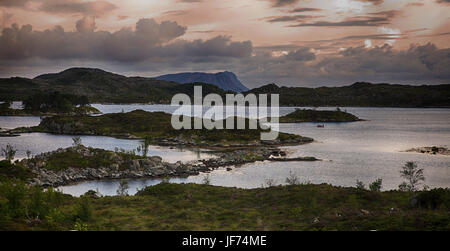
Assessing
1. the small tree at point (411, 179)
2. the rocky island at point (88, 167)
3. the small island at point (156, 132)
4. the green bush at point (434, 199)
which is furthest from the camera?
the small island at point (156, 132)

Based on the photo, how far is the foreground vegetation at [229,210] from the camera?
3034cm

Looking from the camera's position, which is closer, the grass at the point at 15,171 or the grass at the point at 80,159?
the grass at the point at 15,171

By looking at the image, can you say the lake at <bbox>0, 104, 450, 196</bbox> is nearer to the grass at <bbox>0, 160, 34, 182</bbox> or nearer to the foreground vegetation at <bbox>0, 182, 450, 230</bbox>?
the grass at <bbox>0, 160, 34, 182</bbox>

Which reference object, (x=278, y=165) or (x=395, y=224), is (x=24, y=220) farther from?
(x=278, y=165)

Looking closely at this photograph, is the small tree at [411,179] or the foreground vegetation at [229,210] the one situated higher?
the foreground vegetation at [229,210]

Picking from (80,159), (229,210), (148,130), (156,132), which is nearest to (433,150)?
(229,210)

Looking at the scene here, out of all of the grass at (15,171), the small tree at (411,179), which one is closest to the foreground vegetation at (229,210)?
the small tree at (411,179)

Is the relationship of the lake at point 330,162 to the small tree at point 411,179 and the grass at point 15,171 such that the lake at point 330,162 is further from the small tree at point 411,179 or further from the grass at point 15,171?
the grass at point 15,171

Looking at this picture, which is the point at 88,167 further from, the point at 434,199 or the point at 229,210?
the point at 434,199

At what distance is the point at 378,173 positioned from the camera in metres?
92.6

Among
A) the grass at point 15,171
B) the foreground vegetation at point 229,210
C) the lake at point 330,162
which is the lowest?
the lake at point 330,162

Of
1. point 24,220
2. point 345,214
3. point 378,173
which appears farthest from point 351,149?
point 24,220

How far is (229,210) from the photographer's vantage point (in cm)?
4294

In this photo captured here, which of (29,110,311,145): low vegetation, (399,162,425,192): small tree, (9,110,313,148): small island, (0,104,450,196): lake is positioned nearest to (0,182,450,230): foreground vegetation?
(0,104,450,196): lake
